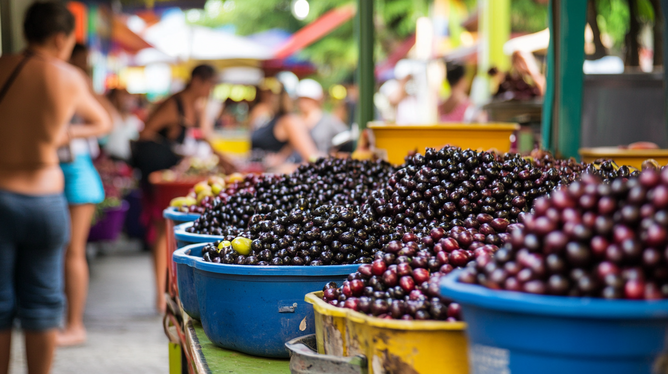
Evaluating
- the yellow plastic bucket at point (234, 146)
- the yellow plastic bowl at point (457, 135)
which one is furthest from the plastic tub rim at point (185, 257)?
the yellow plastic bucket at point (234, 146)

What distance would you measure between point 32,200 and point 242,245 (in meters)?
2.15

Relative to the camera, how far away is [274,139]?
816cm

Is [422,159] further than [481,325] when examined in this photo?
Yes

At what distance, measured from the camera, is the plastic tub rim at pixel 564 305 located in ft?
2.83

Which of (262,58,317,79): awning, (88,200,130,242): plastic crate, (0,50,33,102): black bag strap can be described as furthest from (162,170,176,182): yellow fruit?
(262,58,317,79): awning

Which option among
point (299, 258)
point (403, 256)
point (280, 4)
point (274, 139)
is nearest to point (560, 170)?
point (403, 256)

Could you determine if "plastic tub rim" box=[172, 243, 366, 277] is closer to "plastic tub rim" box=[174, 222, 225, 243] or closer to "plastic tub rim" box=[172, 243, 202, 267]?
"plastic tub rim" box=[172, 243, 202, 267]

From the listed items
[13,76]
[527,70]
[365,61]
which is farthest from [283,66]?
[13,76]

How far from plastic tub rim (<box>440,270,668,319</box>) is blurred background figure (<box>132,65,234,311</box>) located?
17.4 feet

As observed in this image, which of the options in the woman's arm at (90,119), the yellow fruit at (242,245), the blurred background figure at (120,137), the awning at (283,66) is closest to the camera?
the yellow fruit at (242,245)

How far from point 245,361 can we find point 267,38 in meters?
13.4

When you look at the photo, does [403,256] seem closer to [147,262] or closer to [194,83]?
[194,83]

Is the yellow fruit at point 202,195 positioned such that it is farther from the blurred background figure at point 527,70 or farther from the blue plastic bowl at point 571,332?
the blurred background figure at point 527,70

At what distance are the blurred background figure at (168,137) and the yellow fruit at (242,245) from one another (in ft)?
14.0
